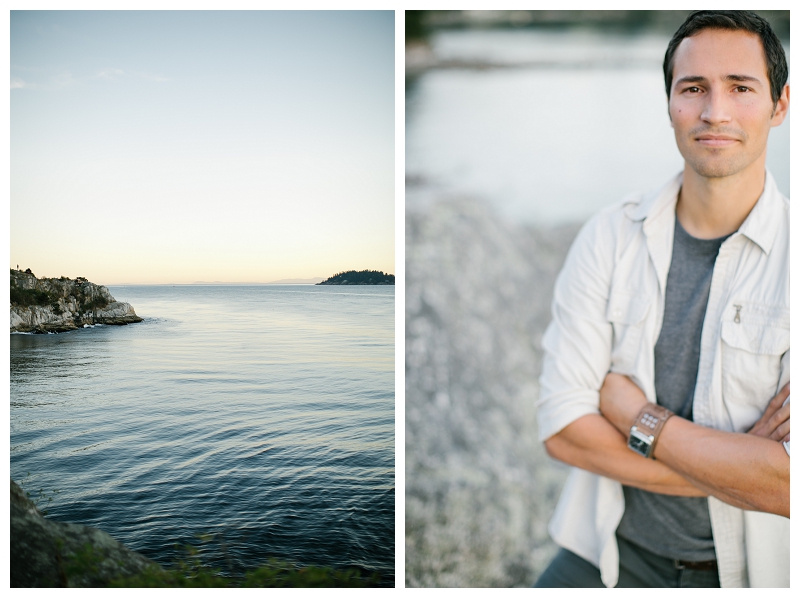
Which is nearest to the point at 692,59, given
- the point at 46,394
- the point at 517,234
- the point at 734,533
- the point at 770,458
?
the point at 517,234

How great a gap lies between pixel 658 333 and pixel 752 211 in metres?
0.42

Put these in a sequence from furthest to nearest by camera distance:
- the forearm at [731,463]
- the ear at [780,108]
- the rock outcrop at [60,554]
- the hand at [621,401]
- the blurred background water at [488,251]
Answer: the blurred background water at [488,251] < the rock outcrop at [60,554] < the ear at [780,108] < the hand at [621,401] < the forearm at [731,463]

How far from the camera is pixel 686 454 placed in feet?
5.49

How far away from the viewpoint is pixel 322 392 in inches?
93.3

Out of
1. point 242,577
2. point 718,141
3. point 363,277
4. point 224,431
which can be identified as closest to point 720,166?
point 718,141

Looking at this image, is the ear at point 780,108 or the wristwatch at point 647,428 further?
the ear at point 780,108

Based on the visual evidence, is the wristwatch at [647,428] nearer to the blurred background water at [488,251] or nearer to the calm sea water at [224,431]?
the blurred background water at [488,251]

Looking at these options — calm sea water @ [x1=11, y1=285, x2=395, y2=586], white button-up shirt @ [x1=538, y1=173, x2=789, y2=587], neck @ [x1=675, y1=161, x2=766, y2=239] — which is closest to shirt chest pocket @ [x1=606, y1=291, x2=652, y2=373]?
white button-up shirt @ [x1=538, y1=173, x2=789, y2=587]

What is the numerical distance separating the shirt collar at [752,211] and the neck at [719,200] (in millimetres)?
25

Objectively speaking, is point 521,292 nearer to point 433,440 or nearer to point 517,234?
point 517,234

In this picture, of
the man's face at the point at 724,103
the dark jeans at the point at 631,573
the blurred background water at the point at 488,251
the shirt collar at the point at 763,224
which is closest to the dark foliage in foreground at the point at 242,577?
the blurred background water at the point at 488,251

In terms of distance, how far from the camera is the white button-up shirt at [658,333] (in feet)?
5.81

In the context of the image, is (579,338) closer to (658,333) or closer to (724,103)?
(658,333)

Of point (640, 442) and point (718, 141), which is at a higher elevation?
point (718, 141)
